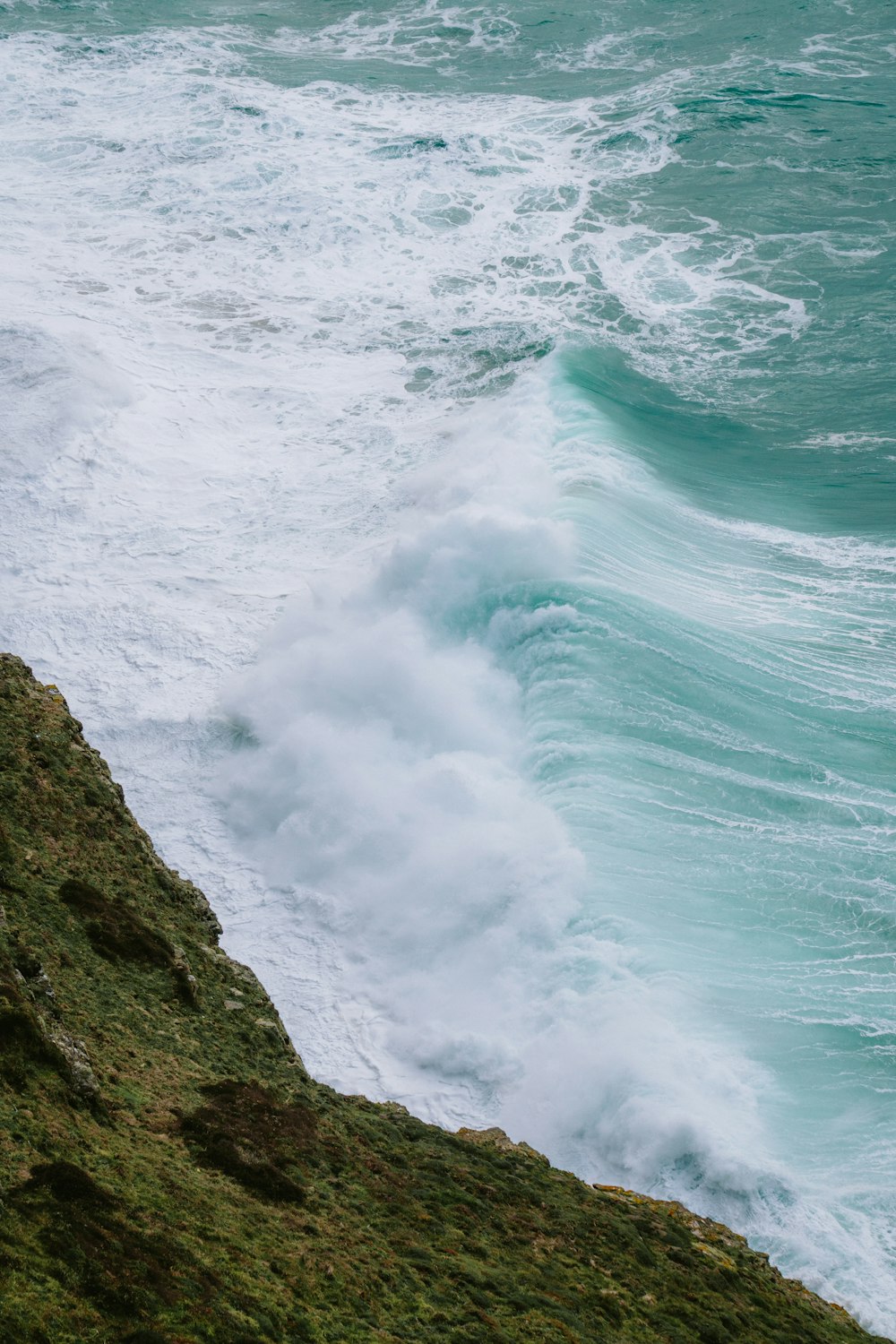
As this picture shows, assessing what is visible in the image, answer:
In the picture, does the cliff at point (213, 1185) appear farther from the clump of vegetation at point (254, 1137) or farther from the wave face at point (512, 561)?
the wave face at point (512, 561)

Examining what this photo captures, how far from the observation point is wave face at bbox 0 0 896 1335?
19250 mm

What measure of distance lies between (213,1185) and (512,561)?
18875 millimetres

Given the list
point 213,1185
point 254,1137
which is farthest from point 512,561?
point 213,1185

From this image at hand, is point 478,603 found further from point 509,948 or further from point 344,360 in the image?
point 344,360

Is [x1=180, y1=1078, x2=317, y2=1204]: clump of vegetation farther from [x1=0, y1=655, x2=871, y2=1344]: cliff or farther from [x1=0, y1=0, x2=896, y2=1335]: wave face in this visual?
[x1=0, y1=0, x2=896, y2=1335]: wave face

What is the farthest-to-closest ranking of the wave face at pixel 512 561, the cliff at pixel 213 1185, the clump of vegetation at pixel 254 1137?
the wave face at pixel 512 561 → the clump of vegetation at pixel 254 1137 → the cliff at pixel 213 1185

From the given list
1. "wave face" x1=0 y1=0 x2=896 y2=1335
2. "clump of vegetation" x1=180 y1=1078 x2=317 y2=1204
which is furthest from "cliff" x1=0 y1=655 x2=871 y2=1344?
"wave face" x1=0 y1=0 x2=896 y2=1335

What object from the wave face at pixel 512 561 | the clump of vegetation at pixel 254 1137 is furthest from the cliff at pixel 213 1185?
the wave face at pixel 512 561

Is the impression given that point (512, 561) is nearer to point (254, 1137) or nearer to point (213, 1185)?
point (254, 1137)

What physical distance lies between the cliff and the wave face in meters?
3.48

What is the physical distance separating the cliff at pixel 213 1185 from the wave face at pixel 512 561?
348 centimetres

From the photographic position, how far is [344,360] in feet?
127

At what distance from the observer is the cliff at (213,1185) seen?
9570mm

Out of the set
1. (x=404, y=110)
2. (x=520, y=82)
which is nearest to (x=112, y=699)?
(x=404, y=110)
